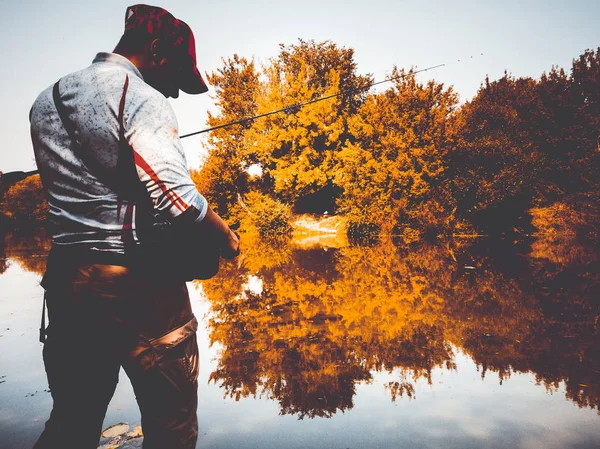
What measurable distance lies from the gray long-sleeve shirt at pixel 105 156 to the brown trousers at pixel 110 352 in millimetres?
146

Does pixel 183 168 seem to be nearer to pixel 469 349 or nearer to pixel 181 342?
pixel 181 342

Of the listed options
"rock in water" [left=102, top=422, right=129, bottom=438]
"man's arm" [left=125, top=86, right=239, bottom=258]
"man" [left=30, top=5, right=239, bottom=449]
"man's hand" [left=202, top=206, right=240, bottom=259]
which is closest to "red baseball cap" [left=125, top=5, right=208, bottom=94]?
"man" [left=30, top=5, right=239, bottom=449]

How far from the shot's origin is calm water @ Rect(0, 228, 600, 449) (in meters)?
2.84

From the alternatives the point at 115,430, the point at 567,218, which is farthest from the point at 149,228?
the point at 567,218

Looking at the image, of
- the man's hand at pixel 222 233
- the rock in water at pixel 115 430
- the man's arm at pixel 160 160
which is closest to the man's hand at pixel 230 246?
the man's hand at pixel 222 233

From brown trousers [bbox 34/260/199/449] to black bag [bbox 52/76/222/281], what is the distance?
A: 2.5 inches

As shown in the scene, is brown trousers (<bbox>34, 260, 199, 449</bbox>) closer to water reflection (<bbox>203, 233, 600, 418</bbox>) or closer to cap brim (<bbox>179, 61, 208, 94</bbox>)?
cap brim (<bbox>179, 61, 208, 94</bbox>)

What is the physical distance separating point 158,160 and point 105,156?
7.7 inches

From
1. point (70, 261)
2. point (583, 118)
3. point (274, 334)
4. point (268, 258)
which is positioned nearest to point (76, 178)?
point (70, 261)

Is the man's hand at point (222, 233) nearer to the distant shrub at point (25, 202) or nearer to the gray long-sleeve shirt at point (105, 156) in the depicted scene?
the gray long-sleeve shirt at point (105, 156)

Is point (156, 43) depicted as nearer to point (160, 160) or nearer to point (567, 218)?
point (160, 160)

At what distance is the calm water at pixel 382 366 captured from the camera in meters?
2.84

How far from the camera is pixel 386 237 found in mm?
18266

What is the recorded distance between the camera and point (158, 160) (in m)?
1.29
